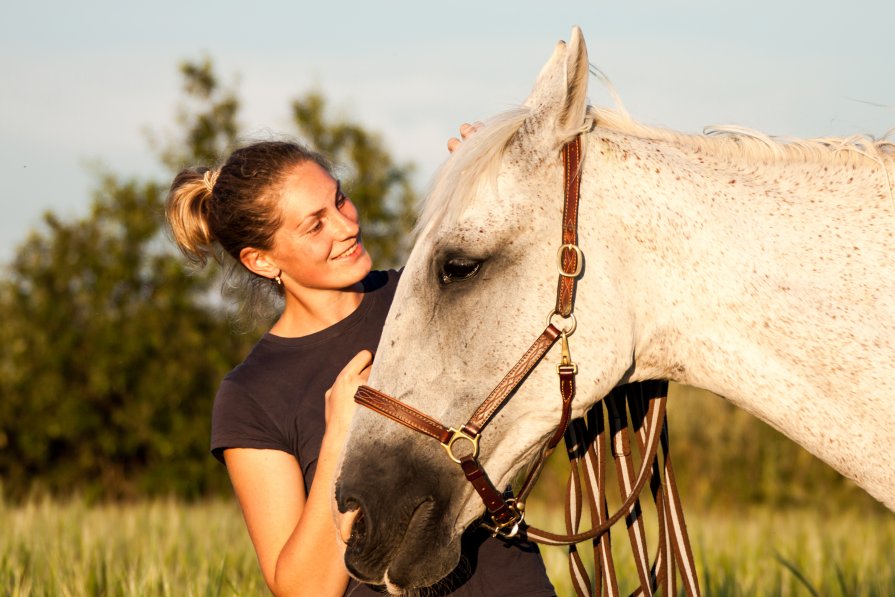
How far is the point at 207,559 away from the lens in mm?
5141

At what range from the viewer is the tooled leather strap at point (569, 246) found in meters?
2.35

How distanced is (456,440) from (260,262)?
43.9 inches

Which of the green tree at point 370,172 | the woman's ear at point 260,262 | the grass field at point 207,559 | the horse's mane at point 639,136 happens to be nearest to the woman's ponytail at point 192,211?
the woman's ear at point 260,262

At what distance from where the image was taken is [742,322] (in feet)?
7.73

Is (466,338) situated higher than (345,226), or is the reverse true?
(345,226)

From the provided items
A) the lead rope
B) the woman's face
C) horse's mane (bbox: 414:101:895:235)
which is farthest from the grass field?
horse's mane (bbox: 414:101:895:235)

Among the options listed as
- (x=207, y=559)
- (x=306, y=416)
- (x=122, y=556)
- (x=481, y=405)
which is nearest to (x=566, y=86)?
(x=481, y=405)

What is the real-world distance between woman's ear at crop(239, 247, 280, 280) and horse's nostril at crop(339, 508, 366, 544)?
3.42ft

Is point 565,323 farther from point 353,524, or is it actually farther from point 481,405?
point 353,524

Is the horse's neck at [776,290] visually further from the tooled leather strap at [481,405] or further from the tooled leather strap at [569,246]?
the tooled leather strap at [481,405]

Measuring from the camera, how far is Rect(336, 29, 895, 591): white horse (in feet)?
7.56

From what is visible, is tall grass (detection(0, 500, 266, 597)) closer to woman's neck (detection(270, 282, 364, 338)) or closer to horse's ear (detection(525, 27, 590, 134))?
woman's neck (detection(270, 282, 364, 338))

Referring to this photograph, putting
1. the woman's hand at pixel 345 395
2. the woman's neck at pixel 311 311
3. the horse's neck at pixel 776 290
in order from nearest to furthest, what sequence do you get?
the horse's neck at pixel 776 290
the woman's hand at pixel 345 395
the woman's neck at pixel 311 311

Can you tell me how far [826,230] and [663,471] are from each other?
3.12 ft
